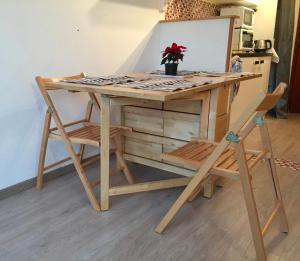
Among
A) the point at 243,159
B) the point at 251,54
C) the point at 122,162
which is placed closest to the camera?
the point at 243,159

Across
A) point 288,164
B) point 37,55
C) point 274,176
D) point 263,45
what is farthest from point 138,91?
point 263,45

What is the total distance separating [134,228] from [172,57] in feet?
→ 3.63

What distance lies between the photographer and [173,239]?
4.95 ft

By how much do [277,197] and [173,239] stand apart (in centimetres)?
58

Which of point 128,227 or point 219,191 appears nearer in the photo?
point 128,227

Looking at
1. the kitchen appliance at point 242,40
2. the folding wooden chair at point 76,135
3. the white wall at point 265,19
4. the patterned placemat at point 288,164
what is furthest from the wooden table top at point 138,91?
the white wall at point 265,19

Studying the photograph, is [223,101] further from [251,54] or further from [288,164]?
[251,54]

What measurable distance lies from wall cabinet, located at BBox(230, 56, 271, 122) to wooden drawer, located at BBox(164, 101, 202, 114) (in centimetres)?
151

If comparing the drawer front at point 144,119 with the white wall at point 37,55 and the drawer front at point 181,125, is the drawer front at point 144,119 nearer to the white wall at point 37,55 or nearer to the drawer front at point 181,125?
the drawer front at point 181,125

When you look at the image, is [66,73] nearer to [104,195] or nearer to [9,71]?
[9,71]

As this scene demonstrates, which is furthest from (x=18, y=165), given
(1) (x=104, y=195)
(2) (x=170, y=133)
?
(2) (x=170, y=133)

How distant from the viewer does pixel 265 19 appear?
4.18 metres

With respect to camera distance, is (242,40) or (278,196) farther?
(242,40)

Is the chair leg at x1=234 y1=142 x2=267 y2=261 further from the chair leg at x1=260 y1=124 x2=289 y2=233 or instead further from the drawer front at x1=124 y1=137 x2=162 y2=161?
the drawer front at x1=124 y1=137 x2=162 y2=161
